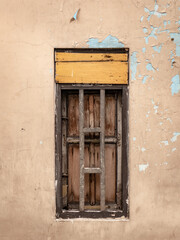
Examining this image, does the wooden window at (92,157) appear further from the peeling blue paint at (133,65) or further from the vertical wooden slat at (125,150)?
the peeling blue paint at (133,65)

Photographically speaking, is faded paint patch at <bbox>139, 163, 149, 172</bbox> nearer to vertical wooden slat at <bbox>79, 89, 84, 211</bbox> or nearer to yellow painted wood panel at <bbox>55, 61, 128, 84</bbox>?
Answer: vertical wooden slat at <bbox>79, 89, 84, 211</bbox>

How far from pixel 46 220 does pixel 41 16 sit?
2.08 meters

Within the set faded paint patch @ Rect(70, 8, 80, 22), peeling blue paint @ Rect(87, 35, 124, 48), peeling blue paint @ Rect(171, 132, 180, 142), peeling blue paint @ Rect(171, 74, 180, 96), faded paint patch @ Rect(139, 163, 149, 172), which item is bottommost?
faded paint patch @ Rect(139, 163, 149, 172)

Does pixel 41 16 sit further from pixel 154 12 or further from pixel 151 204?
pixel 151 204

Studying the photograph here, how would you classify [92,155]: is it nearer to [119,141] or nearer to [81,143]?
[81,143]

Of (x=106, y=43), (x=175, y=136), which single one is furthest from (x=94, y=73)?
(x=175, y=136)

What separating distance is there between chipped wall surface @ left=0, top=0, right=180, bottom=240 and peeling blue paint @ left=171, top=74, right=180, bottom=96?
1cm

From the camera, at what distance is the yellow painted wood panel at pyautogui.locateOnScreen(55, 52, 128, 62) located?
7.93ft

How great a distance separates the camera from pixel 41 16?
2398 millimetres

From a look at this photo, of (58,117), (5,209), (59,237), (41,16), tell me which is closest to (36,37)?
(41,16)

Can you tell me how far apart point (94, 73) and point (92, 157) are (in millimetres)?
896

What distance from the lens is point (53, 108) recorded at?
7.99 ft

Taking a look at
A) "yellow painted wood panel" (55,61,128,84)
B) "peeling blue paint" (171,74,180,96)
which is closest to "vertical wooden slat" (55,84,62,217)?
"yellow painted wood panel" (55,61,128,84)

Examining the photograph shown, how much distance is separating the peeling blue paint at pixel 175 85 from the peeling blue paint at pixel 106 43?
62 cm
